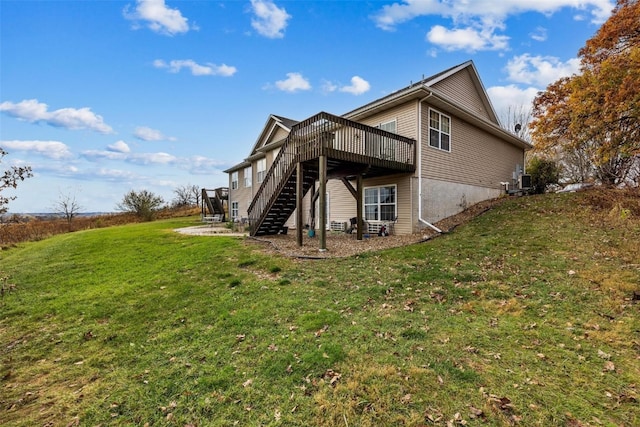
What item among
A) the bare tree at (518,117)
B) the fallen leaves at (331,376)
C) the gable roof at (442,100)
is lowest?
the fallen leaves at (331,376)

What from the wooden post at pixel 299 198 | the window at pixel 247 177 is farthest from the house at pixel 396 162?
the window at pixel 247 177

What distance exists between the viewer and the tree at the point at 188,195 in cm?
4525

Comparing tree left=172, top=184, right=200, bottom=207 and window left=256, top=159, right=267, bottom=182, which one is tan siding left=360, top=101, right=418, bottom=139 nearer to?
window left=256, top=159, right=267, bottom=182

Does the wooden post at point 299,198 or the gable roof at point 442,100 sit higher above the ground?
the gable roof at point 442,100

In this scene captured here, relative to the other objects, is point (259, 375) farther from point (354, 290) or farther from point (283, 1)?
point (283, 1)

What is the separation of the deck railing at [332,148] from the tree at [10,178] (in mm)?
6824

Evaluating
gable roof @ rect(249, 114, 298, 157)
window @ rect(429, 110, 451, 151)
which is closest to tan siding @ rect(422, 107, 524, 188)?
window @ rect(429, 110, 451, 151)

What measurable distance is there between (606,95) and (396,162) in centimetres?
698

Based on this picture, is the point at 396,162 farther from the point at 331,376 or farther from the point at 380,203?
the point at 331,376

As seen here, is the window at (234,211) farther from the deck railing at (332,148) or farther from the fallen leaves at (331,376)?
the fallen leaves at (331,376)

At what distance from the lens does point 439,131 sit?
12.9m

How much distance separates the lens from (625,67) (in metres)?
9.10

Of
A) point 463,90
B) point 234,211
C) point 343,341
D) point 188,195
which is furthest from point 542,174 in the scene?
point 188,195

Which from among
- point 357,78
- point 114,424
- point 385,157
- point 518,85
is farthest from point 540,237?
point 518,85
